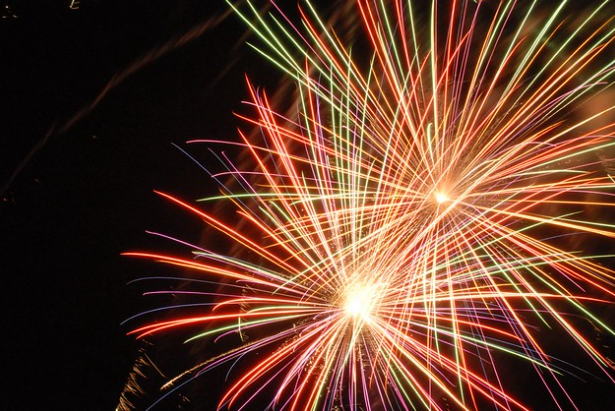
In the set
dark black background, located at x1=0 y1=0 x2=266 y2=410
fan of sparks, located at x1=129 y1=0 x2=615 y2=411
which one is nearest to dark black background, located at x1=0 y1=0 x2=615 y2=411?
dark black background, located at x1=0 y1=0 x2=266 y2=410

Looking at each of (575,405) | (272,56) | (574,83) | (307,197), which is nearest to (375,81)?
(272,56)

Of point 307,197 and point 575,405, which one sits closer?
point 575,405

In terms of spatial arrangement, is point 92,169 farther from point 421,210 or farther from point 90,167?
point 421,210

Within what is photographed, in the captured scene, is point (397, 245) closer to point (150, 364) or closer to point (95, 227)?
point (150, 364)

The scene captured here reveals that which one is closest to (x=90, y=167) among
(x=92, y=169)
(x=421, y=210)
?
(x=92, y=169)

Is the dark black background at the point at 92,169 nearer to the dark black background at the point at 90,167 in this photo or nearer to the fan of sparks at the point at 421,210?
the dark black background at the point at 90,167

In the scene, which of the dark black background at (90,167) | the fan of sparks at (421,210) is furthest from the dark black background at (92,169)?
the fan of sparks at (421,210)

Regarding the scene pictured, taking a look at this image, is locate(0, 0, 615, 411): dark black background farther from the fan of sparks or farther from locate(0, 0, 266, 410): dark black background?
the fan of sparks
